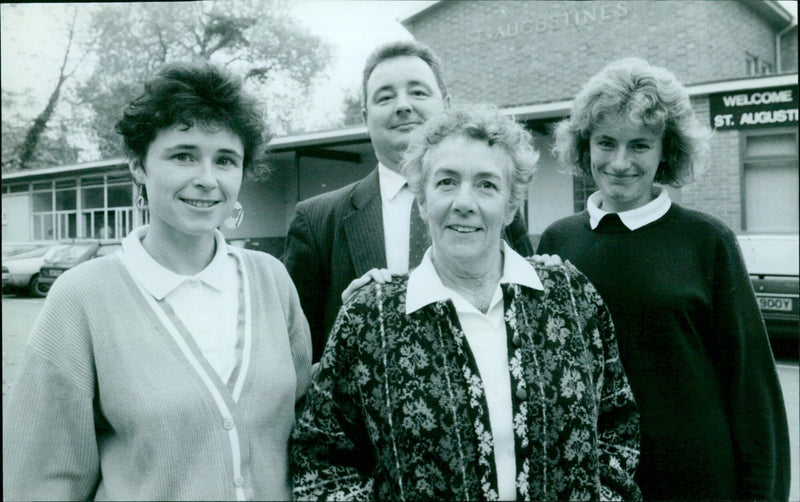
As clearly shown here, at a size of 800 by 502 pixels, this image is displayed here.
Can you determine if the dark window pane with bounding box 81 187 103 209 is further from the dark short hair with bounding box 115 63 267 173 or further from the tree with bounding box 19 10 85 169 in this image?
the dark short hair with bounding box 115 63 267 173

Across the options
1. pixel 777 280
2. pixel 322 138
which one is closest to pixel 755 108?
pixel 777 280

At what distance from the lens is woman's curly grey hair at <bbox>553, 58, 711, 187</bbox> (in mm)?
2311

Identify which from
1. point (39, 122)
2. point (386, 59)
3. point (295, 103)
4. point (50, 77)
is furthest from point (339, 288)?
point (295, 103)

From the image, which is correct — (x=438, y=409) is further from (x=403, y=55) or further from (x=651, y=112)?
(x=403, y=55)

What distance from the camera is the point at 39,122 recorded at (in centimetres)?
909

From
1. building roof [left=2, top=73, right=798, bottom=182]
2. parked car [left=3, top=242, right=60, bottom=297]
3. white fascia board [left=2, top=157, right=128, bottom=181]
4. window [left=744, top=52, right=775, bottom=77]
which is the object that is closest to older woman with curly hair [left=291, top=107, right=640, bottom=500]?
building roof [left=2, top=73, right=798, bottom=182]

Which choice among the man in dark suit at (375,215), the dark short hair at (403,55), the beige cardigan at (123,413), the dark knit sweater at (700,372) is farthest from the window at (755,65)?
the beige cardigan at (123,413)

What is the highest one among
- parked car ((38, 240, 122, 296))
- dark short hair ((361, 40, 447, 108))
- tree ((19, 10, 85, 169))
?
tree ((19, 10, 85, 169))

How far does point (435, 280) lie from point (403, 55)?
3.69ft

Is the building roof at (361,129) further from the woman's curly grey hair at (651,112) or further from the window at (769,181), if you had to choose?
the woman's curly grey hair at (651,112)

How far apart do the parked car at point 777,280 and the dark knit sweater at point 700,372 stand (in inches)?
246

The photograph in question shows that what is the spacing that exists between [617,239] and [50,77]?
981cm

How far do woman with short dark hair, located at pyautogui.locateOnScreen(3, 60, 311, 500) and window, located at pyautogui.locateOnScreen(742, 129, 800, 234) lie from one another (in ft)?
36.0

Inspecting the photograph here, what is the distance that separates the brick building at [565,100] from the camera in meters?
10.2
